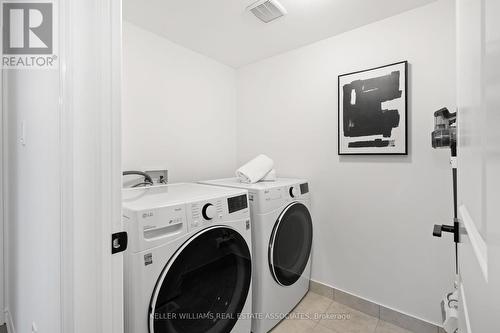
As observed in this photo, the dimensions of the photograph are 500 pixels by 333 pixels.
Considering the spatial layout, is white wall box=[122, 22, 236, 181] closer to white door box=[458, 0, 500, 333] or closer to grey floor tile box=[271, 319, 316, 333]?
grey floor tile box=[271, 319, 316, 333]

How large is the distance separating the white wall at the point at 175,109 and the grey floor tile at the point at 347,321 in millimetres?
1484

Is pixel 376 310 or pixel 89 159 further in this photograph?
pixel 376 310

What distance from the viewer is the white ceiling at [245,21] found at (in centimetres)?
143

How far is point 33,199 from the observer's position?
96cm

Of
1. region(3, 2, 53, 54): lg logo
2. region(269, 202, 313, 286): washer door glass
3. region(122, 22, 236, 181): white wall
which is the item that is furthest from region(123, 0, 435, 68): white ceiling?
region(269, 202, 313, 286): washer door glass

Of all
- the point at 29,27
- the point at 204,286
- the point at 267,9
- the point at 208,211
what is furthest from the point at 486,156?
Answer: the point at 267,9

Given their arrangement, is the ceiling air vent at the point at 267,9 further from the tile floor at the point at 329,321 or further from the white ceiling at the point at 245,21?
the tile floor at the point at 329,321

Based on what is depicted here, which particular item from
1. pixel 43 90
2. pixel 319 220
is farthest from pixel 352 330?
pixel 43 90

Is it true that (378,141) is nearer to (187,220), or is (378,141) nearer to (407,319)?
(407,319)

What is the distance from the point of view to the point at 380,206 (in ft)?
5.30

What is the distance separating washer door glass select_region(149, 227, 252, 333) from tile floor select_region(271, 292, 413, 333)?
53cm

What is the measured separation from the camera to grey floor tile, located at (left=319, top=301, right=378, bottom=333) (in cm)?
152

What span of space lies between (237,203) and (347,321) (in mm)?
1204

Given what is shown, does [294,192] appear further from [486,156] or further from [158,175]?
[486,156]
